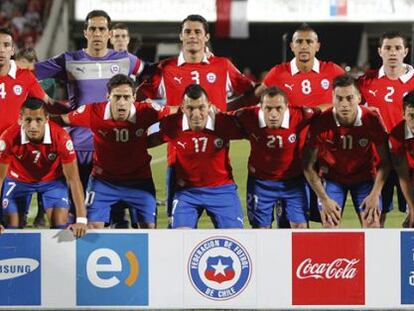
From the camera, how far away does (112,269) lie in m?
5.80

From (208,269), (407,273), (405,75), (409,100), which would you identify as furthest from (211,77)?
(407,273)

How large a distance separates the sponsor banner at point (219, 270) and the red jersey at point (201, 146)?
4.07 ft

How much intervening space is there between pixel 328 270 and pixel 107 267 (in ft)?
3.90

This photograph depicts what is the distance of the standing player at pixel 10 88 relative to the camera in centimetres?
718

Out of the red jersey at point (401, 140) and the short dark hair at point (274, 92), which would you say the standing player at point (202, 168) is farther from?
the red jersey at point (401, 140)

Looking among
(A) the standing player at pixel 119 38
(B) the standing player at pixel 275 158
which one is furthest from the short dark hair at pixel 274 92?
(A) the standing player at pixel 119 38

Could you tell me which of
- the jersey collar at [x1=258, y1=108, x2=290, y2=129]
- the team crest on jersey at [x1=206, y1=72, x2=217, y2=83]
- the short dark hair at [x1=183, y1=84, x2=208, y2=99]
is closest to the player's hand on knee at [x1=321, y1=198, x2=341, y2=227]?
the jersey collar at [x1=258, y1=108, x2=290, y2=129]

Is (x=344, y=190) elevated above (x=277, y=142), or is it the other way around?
(x=277, y=142)

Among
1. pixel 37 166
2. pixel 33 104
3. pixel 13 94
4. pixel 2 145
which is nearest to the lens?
pixel 33 104

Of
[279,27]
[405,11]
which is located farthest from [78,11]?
[405,11]

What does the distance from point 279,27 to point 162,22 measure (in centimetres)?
265

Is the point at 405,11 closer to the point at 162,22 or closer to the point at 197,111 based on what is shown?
the point at 162,22

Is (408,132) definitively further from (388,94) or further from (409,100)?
(388,94)

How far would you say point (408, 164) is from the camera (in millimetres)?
6859
